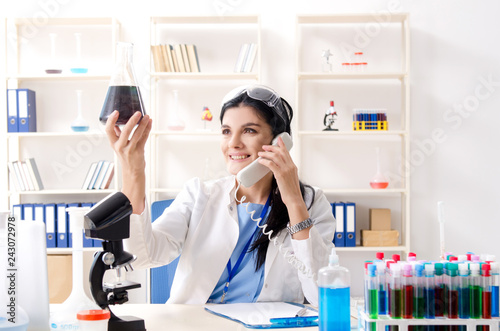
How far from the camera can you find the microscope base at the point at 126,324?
4.20ft

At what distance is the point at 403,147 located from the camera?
388cm

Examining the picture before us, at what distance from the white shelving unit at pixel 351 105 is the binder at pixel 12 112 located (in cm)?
195

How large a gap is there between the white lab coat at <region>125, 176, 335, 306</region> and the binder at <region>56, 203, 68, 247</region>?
6.27 feet

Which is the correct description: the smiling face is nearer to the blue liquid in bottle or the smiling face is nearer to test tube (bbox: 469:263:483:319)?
the blue liquid in bottle

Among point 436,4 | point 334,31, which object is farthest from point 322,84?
point 436,4

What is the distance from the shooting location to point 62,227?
3.65 meters

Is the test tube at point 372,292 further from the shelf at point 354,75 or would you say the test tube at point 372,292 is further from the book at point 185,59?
the book at point 185,59

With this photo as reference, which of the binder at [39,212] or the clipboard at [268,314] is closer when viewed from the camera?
the clipboard at [268,314]

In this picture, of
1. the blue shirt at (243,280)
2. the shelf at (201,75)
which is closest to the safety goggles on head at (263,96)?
the blue shirt at (243,280)

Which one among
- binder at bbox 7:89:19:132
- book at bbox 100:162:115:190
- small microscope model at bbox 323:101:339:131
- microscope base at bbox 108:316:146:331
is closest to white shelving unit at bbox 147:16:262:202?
book at bbox 100:162:115:190

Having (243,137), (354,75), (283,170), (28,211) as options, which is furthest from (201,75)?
(283,170)

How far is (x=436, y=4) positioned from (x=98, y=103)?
2509 millimetres

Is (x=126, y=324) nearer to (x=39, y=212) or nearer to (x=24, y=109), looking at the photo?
(x=39, y=212)

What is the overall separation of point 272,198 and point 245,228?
144 mm
